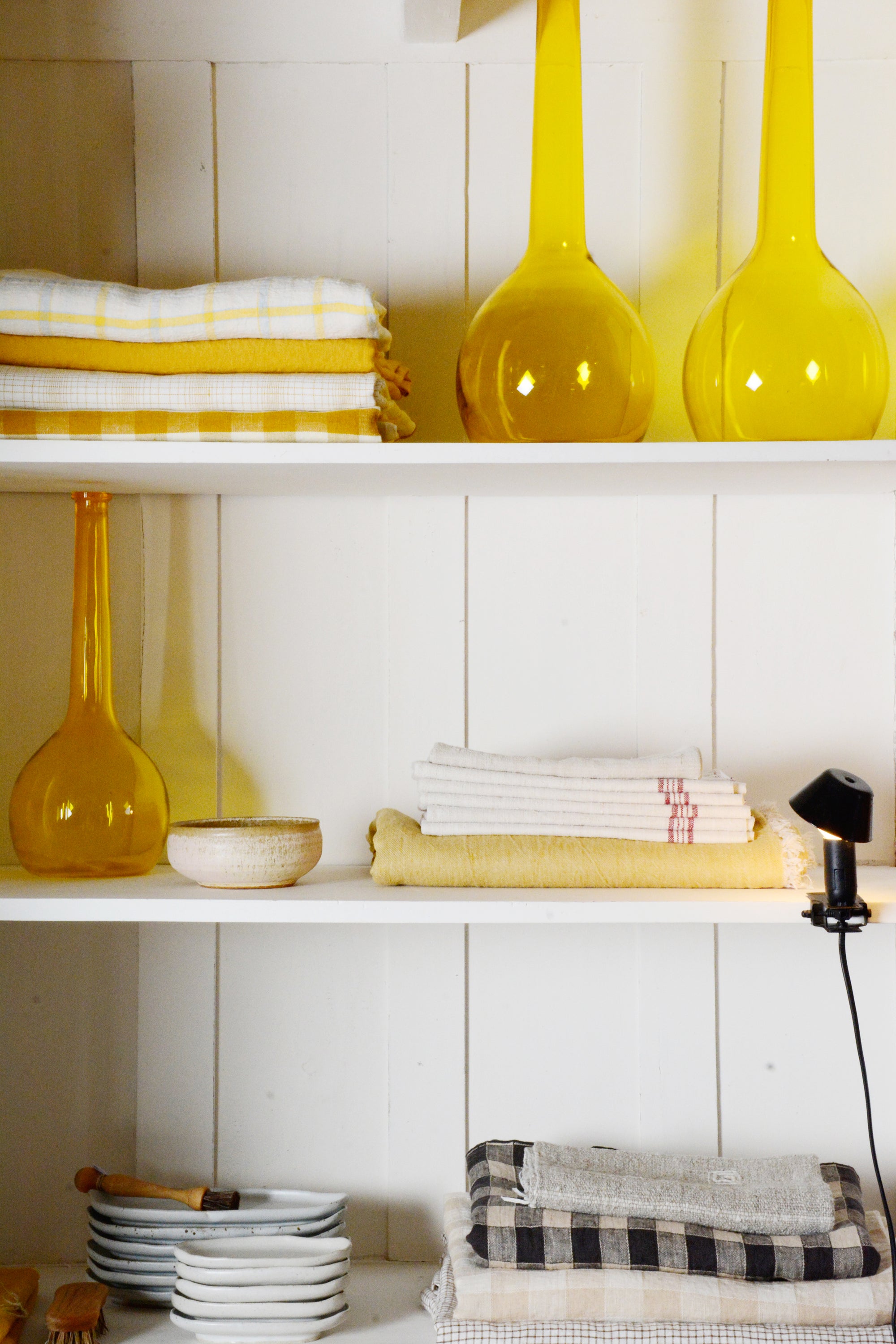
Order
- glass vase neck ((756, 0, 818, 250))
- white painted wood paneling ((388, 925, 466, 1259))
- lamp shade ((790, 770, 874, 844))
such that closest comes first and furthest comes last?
lamp shade ((790, 770, 874, 844)) → glass vase neck ((756, 0, 818, 250)) → white painted wood paneling ((388, 925, 466, 1259))

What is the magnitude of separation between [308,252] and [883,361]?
0.60 meters

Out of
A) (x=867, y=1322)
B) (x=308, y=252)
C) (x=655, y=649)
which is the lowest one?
(x=867, y=1322)

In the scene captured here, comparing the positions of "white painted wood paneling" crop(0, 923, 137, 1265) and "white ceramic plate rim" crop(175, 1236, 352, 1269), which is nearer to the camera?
"white ceramic plate rim" crop(175, 1236, 352, 1269)

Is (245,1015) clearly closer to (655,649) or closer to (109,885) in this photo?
(109,885)

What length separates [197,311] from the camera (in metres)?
0.96

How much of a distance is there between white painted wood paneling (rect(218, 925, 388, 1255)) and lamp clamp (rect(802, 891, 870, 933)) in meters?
0.46

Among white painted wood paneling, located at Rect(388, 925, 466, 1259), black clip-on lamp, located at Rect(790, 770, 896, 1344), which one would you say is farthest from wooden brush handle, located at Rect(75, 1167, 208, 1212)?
black clip-on lamp, located at Rect(790, 770, 896, 1344)

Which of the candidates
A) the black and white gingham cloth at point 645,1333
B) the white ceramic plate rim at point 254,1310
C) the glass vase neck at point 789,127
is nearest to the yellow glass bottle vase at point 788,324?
the glass vase neck at point 789,127

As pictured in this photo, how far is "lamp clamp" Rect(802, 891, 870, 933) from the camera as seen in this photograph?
890mm

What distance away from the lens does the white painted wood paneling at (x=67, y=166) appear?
1178 millimetres

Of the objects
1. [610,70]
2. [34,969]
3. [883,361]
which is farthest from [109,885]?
[610,70]

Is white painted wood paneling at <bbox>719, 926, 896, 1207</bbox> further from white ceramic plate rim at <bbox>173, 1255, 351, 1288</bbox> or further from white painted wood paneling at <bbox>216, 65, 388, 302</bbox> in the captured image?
white painted wood paneling at <bbox>216, 65, 388, 302</bbox>

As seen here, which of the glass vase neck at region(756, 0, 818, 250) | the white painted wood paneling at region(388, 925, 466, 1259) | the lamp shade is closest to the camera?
the lamp shade

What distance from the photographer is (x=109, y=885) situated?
3.23 feet
